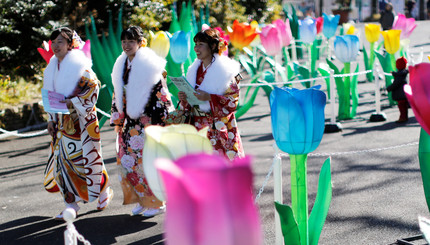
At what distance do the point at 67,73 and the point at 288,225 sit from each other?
2.35 meters

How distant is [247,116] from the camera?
9.08 meters

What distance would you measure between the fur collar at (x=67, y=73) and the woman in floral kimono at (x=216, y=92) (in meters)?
0.81

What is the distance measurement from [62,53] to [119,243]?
1.43 m

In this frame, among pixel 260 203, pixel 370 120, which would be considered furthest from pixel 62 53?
pixel 370 120

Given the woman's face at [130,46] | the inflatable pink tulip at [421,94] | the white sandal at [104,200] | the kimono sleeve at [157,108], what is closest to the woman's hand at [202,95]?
the kimono sleeve at [157,108]

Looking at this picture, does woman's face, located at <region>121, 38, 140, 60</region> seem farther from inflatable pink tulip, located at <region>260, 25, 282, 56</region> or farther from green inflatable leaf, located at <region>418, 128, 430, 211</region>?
inflatable pink tulip, located at <region>260, 25, 282, 56</region>

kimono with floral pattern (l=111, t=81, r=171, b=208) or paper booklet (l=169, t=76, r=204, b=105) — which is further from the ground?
paper booklet (l=169, t=76, r=204, b=105)

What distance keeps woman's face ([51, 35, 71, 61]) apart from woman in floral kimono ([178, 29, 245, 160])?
0.94 meters

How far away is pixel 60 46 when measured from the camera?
4379mm

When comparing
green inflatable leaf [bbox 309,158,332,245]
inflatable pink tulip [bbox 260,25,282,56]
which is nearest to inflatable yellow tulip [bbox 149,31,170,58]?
inflatable pink tulip [bbox 260,25,282,56]

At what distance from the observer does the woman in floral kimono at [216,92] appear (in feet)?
13.4

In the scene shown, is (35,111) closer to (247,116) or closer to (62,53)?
(247,116)

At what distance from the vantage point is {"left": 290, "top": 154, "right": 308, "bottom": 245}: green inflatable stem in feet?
9.16

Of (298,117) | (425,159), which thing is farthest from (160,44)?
(425,159)
